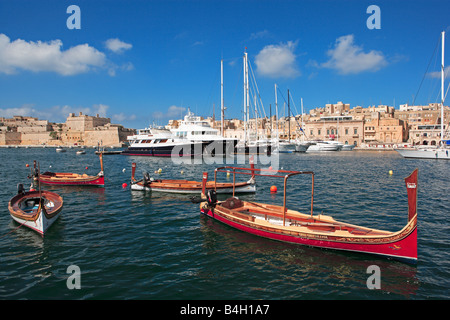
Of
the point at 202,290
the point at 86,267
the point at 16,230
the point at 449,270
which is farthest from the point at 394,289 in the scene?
the point at 16,230

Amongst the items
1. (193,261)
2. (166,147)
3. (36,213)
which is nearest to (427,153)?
(166,147)

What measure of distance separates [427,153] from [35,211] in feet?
200

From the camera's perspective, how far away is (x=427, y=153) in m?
51.2

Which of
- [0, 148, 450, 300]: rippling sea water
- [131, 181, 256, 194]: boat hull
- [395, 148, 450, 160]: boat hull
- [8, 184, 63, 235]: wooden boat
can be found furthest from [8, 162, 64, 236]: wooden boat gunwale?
[395, 148, 450, 160]: boat hull

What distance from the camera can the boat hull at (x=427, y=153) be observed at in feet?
159

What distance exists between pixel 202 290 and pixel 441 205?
17112mm

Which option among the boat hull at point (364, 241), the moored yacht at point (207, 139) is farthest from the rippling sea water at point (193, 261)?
the moored yacht at point (207, 139)

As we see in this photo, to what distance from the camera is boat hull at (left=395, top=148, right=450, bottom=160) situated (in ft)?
159

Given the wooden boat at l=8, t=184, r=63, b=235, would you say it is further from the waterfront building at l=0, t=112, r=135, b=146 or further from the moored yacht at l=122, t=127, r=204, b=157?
the waterfront building at l=0, t=112, r=135, b=146

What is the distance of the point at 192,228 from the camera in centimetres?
1316

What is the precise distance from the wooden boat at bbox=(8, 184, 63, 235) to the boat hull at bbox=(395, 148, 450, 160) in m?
58.9

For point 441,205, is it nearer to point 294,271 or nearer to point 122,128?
point 294,271

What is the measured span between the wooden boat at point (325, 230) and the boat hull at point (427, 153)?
5077 centimetres

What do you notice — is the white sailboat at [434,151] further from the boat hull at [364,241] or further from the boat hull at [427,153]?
the boat hull at [364,241]
